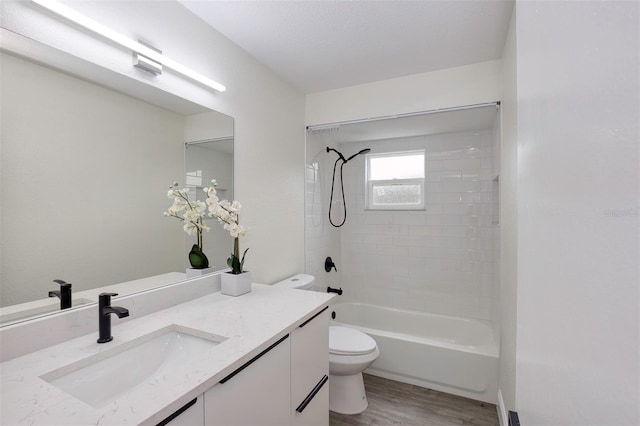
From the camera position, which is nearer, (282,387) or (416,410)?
(282,387)

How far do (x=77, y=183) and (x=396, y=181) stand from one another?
283 cm

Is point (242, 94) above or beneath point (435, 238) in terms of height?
above

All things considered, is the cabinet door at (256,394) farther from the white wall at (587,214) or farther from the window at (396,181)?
the window at (396,181)

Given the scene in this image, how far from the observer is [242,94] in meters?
1.91

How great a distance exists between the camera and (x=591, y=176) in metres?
0.14

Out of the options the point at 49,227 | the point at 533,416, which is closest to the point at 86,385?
the point at 49,227

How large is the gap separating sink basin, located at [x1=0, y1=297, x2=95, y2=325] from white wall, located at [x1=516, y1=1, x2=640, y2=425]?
138 cm

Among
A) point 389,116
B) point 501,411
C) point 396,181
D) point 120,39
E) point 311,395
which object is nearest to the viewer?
point 120,39

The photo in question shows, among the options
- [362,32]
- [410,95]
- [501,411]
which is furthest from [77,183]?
[501,411]

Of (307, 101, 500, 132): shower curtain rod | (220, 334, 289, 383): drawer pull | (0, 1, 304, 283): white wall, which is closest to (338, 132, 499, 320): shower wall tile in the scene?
(307, 101, 500, 132): shower curtain rod

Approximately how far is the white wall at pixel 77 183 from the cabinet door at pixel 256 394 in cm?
71

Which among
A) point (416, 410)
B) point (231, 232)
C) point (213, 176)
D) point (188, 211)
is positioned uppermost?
point (213, 176)

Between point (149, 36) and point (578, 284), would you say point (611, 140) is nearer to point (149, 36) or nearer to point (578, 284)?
point (578, 284)

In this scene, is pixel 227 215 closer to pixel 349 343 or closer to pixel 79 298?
pixel 79 298
